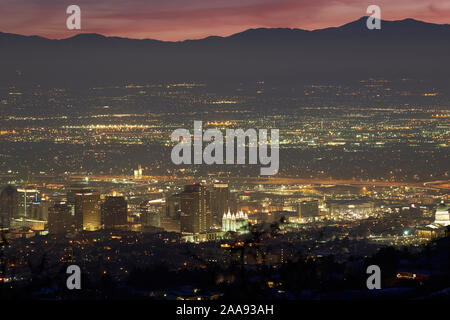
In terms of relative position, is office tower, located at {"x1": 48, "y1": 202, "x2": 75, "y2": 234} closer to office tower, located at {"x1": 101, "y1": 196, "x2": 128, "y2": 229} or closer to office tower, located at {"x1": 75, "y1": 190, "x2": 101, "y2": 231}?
office tower, located at {"x1": 75, "y1": 190, "x2": 101, "y2": 231}

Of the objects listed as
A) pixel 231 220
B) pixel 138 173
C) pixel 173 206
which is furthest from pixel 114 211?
pixel 138 173

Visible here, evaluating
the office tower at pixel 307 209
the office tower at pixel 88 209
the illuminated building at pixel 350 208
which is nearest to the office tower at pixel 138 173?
the office tower at pixel 88 209

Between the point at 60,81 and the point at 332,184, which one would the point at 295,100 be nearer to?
the point at 332,184

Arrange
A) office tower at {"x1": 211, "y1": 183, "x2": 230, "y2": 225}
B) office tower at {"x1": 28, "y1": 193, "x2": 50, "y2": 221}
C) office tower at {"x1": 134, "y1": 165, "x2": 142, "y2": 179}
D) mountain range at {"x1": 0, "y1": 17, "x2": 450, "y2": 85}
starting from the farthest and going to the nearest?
1. mountain range at {"x1": 0, "y1": 17, "x2": 450, "y2": 85}
2. office tower at {"x1": 134, "y1": 165, "x2": 142, "y2": 179}
3. office tower at {"x1": 28, "y1": 193, "x2": 50, "y2": 221}
4. office tower at {"x1": 211, "y1": 183, "x2": 230, "y2": 225}

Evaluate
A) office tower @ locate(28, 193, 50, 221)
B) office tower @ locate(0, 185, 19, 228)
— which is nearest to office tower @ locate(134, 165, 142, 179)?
office tower @ locate(28, 193, 50, 221)

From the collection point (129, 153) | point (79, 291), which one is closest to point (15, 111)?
point (129, 153)

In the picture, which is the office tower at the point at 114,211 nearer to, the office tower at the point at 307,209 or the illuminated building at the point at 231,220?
the illuminated building at the point at 231,220
